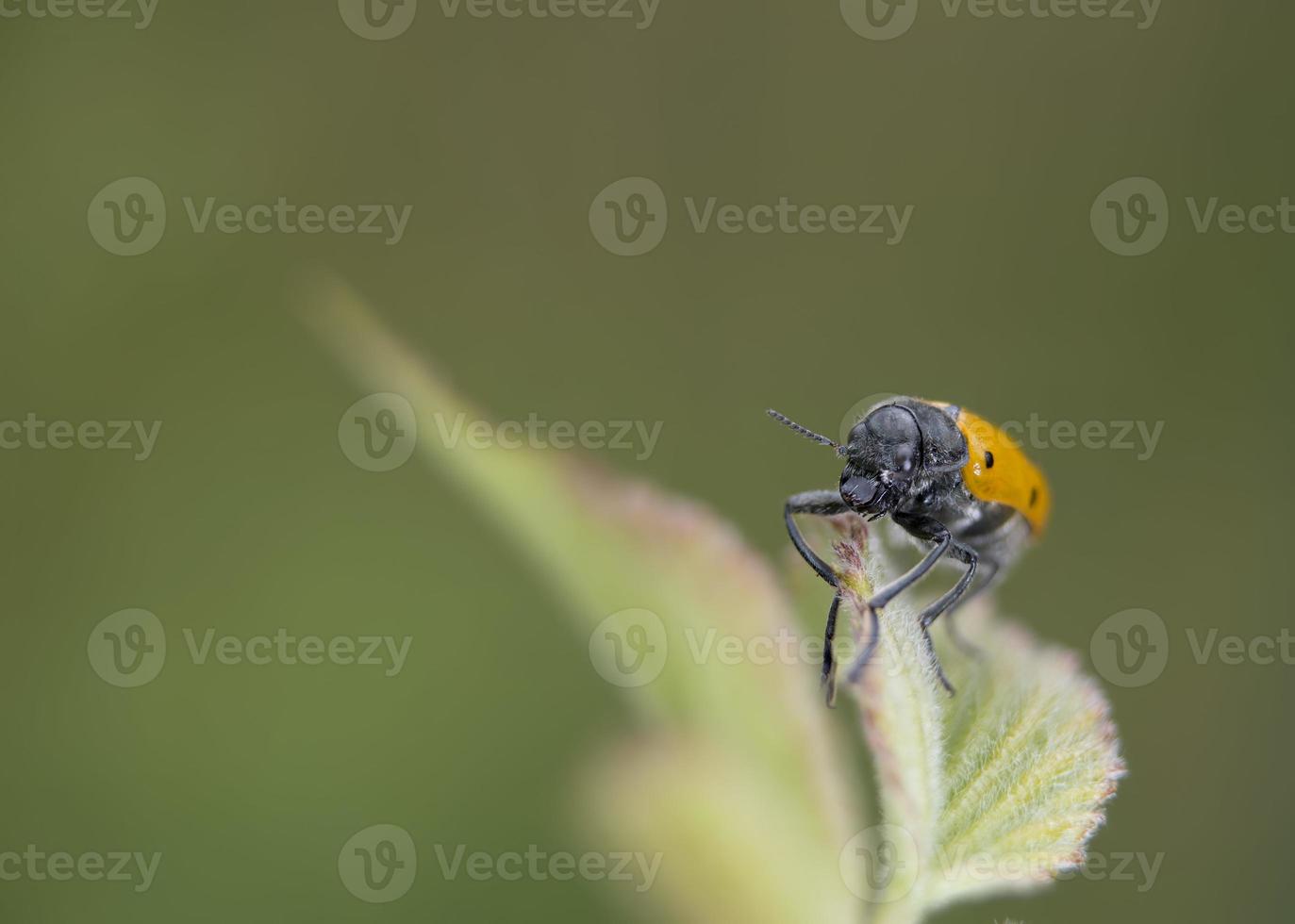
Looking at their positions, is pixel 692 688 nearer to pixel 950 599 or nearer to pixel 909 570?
pixel 909 570

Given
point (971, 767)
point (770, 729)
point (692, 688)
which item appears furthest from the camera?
point (692, 688)

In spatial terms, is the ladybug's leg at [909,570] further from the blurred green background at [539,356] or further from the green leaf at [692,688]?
the blurred green background at [539,356]

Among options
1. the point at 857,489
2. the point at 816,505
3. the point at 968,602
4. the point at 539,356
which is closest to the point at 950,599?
the point at 968,602

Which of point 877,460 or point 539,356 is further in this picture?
point 539,356

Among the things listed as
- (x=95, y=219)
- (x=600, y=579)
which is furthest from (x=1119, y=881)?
(x=95, y=219)

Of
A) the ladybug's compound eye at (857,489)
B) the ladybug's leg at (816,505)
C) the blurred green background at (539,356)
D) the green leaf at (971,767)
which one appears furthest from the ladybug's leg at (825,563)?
the blurred green background at (539,356)

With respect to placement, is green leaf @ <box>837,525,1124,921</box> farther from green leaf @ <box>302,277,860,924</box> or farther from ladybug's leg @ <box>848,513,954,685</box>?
green leaf @ <box>302,277,860,924</box>
